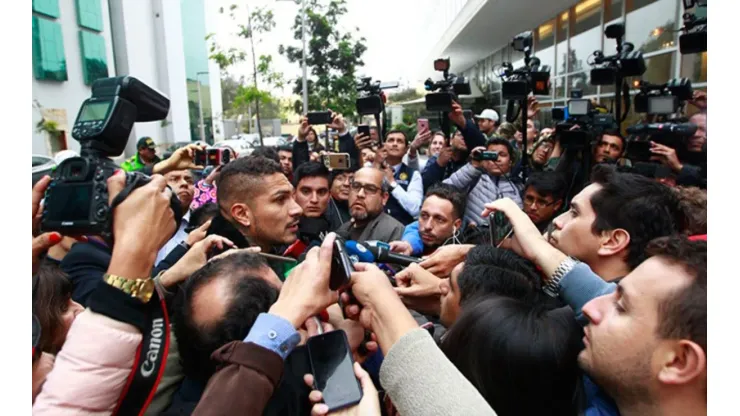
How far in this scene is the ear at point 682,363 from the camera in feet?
3.32

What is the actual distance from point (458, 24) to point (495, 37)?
149 centimetres

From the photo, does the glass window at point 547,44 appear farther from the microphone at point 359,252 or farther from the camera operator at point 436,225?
the microphone at point 359,252

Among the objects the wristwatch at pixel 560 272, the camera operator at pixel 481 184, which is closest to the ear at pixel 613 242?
the wristwatch at pixel 560 272

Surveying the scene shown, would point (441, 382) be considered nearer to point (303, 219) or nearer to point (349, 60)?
point (303, 219)

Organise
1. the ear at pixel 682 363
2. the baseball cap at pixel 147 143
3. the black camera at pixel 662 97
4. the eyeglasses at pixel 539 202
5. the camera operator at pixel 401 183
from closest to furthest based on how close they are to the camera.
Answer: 1. the ear at pixel 682 363
2. the eyeglasses at pixel 539 202
3. the black camera at pixel 662 97
4. the camera operator at pixel 401 183
5. the baseball cap at pixel 147 143

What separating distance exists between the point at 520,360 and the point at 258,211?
1536mm

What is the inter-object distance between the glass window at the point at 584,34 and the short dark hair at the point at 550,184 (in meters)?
8.24

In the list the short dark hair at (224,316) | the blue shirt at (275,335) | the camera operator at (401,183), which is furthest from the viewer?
the camera operator at (401,183)

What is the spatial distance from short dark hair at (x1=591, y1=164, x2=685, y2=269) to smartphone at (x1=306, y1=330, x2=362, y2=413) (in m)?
1.19

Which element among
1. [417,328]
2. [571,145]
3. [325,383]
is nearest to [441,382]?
[417,328]

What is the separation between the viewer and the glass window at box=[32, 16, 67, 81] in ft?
48.4

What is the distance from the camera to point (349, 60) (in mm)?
17500

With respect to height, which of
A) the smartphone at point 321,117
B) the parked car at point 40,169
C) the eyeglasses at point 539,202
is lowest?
the eyeglasses at point 539,202

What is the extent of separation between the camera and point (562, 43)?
12.9 m
